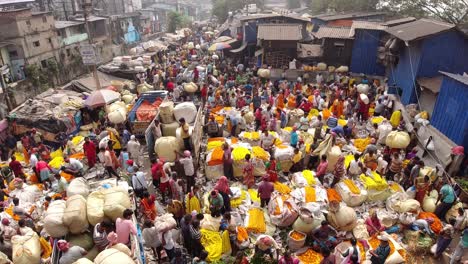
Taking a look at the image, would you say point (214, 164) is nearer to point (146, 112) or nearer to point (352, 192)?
point (352, 192)

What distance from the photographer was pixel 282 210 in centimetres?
796

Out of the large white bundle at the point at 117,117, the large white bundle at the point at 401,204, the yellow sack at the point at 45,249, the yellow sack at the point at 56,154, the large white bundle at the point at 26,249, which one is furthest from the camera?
the large white bundle at the point at 117,117

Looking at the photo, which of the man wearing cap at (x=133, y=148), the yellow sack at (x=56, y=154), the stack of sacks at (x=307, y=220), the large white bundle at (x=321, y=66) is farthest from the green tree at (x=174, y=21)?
the stack of sacks at (x=307, y=220)

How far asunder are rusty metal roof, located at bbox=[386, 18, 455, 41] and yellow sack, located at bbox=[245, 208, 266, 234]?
10319 millimetres

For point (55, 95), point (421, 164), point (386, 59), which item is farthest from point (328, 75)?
point (55, 95)

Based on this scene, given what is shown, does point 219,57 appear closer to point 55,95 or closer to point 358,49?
point 358,49

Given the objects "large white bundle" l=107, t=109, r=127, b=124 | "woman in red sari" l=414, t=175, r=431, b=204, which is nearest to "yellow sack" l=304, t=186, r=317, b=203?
"woman in red sari" l=414, t=175, r=431, b=204

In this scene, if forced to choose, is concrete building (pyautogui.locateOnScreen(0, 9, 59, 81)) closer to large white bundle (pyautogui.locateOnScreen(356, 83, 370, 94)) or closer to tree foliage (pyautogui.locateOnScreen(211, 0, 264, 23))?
large white bundle (pyautogui.locateOnScreen(356, 83, 370, 94))

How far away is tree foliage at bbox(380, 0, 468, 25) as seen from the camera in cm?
2502

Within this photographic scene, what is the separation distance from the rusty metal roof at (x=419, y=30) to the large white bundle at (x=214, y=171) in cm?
985

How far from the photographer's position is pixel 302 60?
71.9ft

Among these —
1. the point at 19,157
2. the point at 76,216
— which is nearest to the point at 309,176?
the point at 76,216

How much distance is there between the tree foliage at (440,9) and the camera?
25.0m

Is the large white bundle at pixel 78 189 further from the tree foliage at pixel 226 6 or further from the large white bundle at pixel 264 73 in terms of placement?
the tree foliage at pixel 226 6
